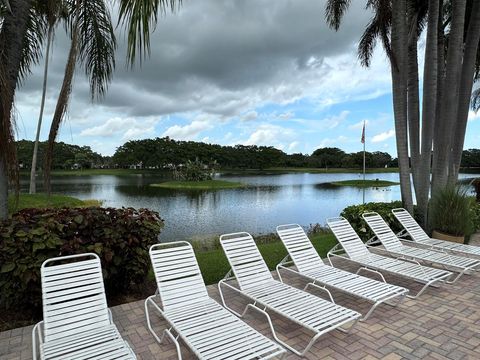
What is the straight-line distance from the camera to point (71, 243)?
3.70 metres

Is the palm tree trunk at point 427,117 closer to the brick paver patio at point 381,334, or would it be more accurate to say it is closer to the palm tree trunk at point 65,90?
the brick paver patio at point 381,334

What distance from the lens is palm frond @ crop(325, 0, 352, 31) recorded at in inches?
390

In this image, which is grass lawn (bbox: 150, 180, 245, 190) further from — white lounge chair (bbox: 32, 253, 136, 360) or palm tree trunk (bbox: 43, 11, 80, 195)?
palm tree trunk (bbox: 43, 11, 80, 195)

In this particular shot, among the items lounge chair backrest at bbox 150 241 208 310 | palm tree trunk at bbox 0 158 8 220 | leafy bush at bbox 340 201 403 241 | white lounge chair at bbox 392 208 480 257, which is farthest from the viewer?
leafy bush at bbox 340 201 403 241

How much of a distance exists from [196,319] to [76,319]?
1155mm

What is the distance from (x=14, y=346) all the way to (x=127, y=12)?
11.3 feet

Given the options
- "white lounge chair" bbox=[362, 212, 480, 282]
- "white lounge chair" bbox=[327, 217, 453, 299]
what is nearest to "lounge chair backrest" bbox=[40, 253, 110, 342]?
"white lounge chair" bbox=[327, 217, 453, 299]

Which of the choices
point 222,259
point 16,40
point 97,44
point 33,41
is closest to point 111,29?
point 97,44

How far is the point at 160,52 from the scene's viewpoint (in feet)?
13.8

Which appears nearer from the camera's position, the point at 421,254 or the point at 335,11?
the point at 421,254

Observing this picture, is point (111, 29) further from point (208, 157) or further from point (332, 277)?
point (208, 157)

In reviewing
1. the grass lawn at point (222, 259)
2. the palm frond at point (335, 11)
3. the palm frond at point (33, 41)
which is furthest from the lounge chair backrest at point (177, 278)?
the palm frond at point (335, 11)

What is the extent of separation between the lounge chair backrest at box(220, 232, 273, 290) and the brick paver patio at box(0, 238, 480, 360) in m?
0.40

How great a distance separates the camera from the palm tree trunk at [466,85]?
8.63 metres
